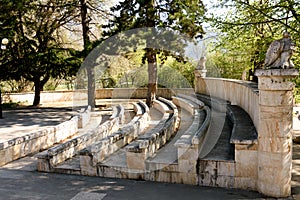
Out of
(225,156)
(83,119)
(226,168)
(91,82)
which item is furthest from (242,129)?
(91,82)

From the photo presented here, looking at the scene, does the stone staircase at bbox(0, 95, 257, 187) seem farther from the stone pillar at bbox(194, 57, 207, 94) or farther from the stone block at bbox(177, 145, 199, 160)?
the stone pillar at bbox(194, 57, 207, 94)

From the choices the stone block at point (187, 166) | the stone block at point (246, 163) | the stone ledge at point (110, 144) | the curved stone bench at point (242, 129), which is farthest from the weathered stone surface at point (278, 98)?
the stone ledge at point (110, 144)

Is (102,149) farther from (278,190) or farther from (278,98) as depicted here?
(278,98)

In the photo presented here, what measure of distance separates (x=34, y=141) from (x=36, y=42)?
1352cm

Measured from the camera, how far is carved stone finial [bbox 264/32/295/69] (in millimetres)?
5871

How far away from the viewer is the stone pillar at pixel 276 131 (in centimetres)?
587

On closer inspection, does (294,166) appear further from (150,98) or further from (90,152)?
(150,98)

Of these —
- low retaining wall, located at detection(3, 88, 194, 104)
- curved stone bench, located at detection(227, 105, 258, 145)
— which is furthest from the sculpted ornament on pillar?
curved stone bench, located at detection(227, 105, 258, 145)

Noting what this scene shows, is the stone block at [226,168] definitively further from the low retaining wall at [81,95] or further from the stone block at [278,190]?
the low retaining wall at [81,95]

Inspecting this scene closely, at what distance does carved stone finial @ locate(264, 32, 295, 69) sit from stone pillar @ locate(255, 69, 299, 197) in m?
0.22

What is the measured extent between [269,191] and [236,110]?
4591 mm

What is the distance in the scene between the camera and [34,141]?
948cm

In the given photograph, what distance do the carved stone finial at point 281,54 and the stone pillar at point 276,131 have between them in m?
0.22

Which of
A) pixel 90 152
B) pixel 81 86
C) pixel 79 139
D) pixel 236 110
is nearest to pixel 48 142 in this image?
pixel 79 139
